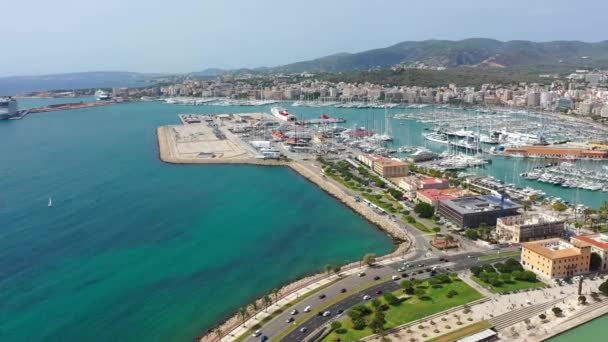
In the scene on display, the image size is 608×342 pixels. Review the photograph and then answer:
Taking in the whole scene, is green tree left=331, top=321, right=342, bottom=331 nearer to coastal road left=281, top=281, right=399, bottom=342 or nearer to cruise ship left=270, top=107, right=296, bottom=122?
coastal road left=281, top=281, right=399, bottom=342

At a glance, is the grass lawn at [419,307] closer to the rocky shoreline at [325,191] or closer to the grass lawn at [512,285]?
the grass lawn at [512,285]

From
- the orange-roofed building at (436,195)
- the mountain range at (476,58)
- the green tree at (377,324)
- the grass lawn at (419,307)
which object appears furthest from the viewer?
the mountain range at (476,58)

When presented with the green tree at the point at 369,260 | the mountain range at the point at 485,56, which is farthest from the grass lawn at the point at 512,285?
the mountain range at the point at 485,56

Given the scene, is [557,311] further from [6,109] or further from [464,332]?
[6,109]

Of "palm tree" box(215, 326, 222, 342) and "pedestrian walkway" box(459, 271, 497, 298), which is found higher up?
"pedestrian walkway" box(459, 271, 497, 298)

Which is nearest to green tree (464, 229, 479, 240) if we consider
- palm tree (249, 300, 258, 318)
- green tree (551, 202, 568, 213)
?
green tree (551, 202, 568, 213)

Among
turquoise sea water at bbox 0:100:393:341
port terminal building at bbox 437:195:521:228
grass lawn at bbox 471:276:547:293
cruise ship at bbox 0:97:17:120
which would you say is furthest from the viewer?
cruise ship at bbox 0:97:17:120
